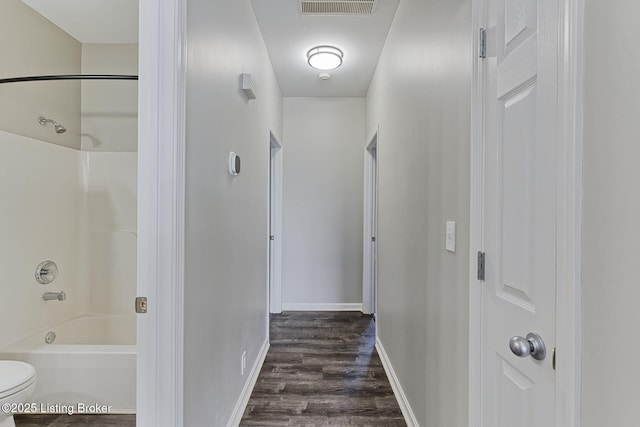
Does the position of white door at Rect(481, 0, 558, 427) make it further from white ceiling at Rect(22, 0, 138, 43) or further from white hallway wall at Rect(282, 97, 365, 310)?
white hallway wall at Rect(282, 97, 365, 310)

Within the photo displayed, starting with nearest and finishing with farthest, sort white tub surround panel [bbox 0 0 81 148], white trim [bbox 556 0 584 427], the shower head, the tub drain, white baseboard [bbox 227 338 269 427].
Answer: white trim [bbox 556 0 584 427] < white baseboard [bbox 227 338 269 427] < white tub surround panel [bbox 0 0 81 148] < the tub drain < the shower head

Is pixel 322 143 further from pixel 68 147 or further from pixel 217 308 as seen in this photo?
pixel 217 308

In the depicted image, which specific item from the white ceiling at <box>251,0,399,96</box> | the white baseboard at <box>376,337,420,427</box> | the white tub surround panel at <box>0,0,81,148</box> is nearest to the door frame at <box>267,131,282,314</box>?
the white ceiling at <box>251,0,399,96</box>

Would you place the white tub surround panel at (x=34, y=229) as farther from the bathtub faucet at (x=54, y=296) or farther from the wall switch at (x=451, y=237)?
the wall switch at (x=451, y=237)

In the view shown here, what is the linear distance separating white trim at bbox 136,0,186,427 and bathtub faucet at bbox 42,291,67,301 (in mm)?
1853

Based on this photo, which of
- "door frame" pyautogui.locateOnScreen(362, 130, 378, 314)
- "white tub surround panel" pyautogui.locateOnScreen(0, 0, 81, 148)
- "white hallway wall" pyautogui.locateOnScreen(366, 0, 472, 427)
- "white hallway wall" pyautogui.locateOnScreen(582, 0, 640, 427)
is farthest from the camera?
"door frame" pyautogui.locateOnScreen(362, 130, 378, 314)

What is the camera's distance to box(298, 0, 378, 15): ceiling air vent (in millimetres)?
2264

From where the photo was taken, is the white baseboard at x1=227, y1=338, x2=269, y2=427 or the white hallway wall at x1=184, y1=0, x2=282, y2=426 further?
the white baseboard at x1=227, y1=338, x2=269, y2=427

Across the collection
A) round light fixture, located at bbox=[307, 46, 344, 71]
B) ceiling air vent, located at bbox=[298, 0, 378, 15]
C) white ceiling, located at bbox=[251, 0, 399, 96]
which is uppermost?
white ceiling, located at bbox=[251, 0, 399, 96]

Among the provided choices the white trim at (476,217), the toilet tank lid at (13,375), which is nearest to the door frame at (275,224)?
the toilet tank lid at (13,375)

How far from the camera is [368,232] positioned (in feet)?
13.2

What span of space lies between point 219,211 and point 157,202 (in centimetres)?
55

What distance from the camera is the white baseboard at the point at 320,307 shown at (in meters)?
4.20

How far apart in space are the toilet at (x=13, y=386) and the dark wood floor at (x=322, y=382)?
1090 millimetres
